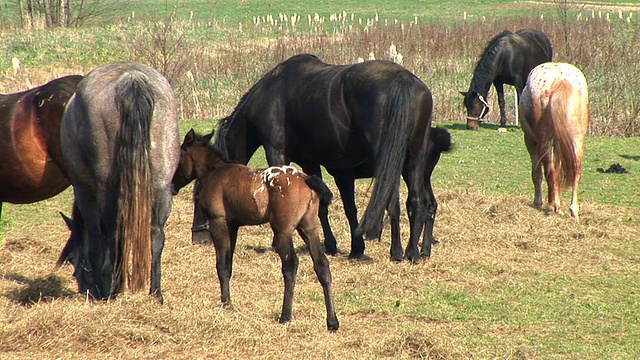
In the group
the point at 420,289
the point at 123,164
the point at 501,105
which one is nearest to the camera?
the point at 123,164

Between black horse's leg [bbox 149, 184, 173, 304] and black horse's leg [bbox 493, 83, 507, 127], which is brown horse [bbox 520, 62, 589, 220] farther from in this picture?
black horse's leg [bbox 493, 83, 507, 127]

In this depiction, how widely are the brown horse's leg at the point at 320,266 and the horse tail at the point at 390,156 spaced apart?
5.28ft

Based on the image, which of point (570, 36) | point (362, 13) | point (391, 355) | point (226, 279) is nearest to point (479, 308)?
point (391, 355)

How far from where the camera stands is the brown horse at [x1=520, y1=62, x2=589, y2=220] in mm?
10406

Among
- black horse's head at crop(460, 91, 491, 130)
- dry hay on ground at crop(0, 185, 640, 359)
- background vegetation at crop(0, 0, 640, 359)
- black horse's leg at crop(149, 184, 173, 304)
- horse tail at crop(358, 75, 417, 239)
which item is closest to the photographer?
dry hay on ground at crop(0, 185, 640, 359)

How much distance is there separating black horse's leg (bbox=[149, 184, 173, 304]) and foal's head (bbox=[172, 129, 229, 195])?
78 centimetres

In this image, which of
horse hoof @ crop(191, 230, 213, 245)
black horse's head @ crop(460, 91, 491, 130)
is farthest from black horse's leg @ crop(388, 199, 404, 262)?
black horse's head @ crop(460, 91, 491, 130)

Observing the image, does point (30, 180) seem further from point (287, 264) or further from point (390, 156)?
point (390, 156)

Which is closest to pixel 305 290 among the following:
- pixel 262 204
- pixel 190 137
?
pixel 262 204

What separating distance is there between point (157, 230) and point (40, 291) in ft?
4.90

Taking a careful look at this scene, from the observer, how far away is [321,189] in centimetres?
605

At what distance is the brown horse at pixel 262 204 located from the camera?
6039mm

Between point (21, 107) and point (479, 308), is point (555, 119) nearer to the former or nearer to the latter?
point (479, 308)

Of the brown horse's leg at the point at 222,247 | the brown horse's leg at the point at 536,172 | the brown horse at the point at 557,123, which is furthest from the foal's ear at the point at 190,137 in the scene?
the brown horse's leg at the point at 536,172
